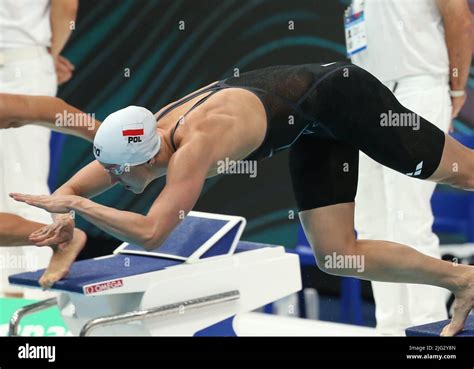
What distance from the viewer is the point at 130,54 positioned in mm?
7273

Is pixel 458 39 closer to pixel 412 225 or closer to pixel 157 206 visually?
pixel 412 225

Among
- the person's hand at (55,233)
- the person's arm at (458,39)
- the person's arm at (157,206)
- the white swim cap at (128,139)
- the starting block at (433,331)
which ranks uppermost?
the person's arm at (458,39)

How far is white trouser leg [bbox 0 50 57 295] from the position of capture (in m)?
6.39

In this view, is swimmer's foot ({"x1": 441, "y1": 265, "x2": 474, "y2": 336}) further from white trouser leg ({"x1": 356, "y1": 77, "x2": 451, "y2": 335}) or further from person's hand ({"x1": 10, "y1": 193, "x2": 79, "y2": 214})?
person's hand ({"x1": 10, "y1": 193, "x2": 79, "y2": 214})

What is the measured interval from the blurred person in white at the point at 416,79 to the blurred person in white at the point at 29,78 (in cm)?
206

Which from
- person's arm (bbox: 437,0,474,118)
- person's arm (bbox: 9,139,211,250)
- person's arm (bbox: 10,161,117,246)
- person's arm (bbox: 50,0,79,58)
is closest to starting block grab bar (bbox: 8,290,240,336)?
person's arm (bbox: 10,161,117,246)

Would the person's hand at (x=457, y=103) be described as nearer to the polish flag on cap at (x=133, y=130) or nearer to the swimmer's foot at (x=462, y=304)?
the swimmer's foot at (x=462, y=304)

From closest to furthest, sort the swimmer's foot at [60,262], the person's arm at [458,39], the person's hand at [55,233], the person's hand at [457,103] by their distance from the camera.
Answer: the person's hand at [55,233] < the swimmer's foot at [60,262] < the person's arm at [458,39] < the person's hand at [457,103]

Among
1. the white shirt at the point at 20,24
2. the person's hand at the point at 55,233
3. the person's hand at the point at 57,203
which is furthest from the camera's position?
the white shirt at the point at 20,24

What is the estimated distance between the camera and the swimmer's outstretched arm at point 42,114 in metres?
4.84

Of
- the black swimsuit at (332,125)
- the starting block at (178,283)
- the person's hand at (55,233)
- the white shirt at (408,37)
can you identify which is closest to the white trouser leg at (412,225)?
the white shirt at (408,37)

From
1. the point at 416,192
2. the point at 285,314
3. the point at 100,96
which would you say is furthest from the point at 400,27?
the point at 100,96

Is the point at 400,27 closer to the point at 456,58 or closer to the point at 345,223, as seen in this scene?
the point at 456,58
